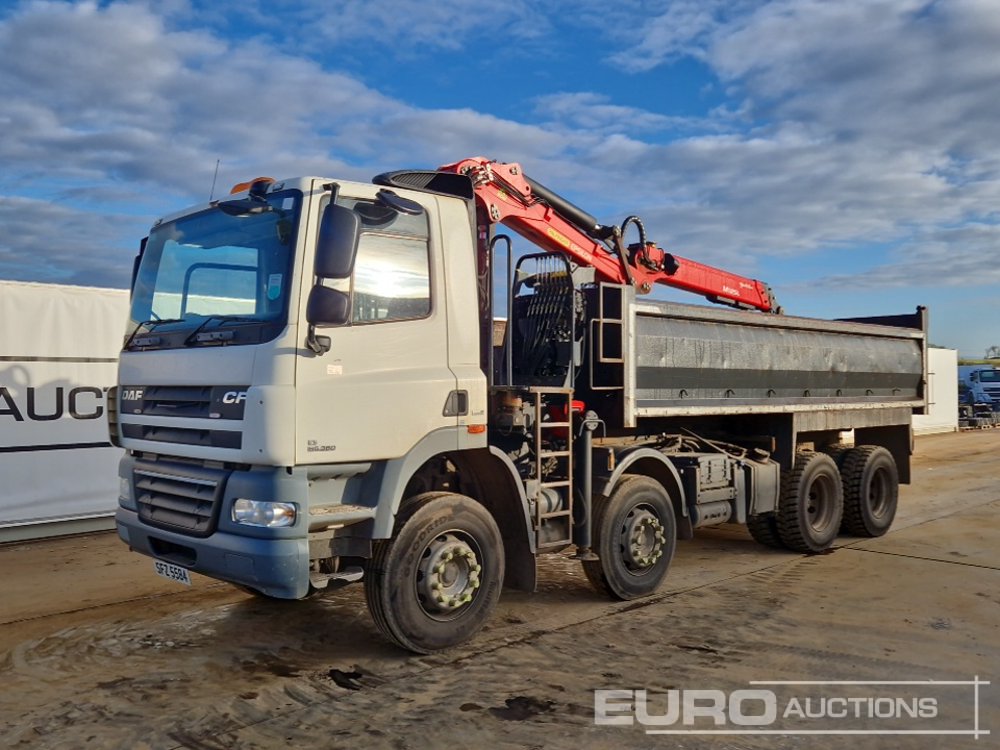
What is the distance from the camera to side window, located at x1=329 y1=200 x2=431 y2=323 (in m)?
5.05

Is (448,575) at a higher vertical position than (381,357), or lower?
lower

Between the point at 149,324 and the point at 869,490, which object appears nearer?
the point at 149,324

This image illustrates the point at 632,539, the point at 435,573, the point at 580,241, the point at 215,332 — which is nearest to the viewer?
the point at 215,332

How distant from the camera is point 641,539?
6812 millimetres

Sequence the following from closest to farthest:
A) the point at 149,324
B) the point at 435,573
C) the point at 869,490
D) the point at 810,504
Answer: the point at 435,573
the point at 149,324
the point at 810,504
the point at 869,490

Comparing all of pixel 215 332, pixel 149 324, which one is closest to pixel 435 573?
pixel 215 332

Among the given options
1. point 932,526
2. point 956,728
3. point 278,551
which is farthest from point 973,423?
point 278,551

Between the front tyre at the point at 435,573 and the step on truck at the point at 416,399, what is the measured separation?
0.01m

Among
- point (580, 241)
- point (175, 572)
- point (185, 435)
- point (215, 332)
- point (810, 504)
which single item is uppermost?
point (580, 241)

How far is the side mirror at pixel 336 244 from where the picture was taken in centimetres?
465

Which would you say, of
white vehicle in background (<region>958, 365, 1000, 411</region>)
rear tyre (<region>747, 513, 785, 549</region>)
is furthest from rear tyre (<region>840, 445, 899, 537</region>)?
white vehicle in background (<region>958, 365, 1000, 411</region>)

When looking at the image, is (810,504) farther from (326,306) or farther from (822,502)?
(326,306)

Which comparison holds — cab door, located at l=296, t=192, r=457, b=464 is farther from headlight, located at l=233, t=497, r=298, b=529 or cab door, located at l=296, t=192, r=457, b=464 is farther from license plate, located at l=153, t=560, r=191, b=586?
license plate, located at l=153, t=560, r=191, b=586

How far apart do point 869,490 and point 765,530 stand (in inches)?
64.2
